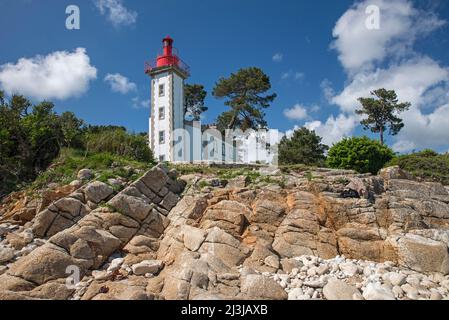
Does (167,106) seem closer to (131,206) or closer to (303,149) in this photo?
(303,149)

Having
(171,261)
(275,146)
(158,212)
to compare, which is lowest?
(171,261)

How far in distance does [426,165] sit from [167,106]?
822 inches

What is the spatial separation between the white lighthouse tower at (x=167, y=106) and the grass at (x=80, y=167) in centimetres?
1041

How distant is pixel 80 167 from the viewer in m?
15.5

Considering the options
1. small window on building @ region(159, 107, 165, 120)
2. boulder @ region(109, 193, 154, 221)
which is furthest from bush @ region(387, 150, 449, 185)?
small window on building @ region(159, 107, 165, 120)

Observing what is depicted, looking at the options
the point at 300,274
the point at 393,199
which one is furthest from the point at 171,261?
the point at 393,199

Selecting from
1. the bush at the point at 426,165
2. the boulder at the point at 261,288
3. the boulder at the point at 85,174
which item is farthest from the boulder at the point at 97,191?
the bush at the point at 426,165

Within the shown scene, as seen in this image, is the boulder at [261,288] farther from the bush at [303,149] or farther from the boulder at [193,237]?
the bush at [303,149]

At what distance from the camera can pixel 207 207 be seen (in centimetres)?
1221

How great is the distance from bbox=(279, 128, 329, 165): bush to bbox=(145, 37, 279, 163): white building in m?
1.16

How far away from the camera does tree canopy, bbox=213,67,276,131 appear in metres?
30.5

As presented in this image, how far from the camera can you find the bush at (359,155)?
22219 millimetres
